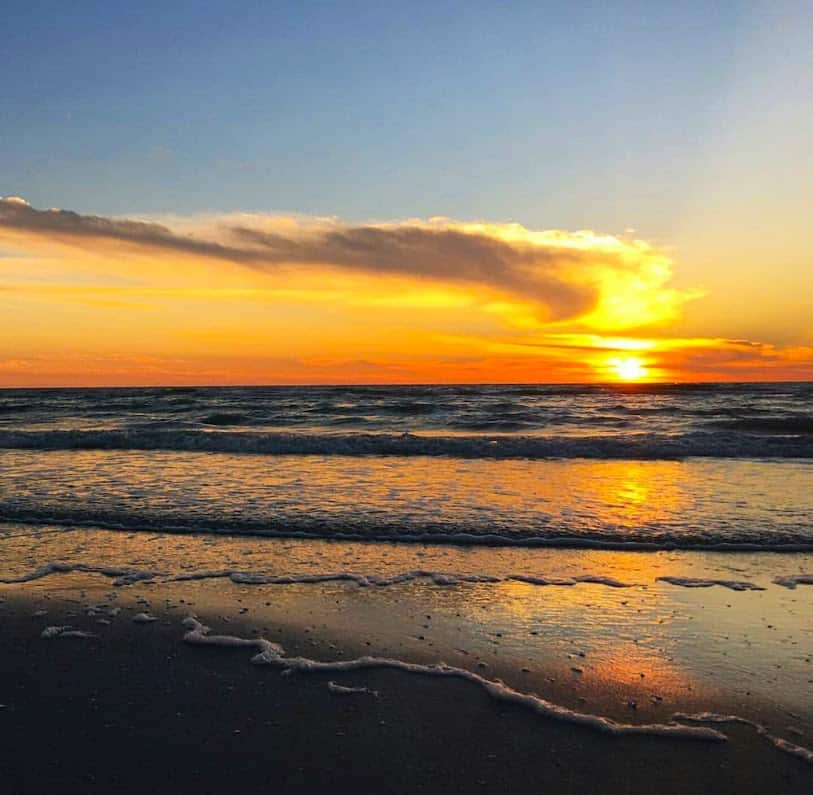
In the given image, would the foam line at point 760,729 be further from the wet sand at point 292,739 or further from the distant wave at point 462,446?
the distant wave at point 462,446

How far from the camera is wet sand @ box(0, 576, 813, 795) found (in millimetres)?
3625

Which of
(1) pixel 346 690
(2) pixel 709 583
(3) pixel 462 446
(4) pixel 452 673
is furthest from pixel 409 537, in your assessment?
(3) pixel 462 446

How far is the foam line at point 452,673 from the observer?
13.6ft

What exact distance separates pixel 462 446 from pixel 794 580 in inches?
528

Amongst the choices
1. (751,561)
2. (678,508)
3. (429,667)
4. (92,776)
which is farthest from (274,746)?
(678,508)

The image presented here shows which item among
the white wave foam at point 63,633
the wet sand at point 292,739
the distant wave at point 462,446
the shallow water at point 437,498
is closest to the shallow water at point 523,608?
the white wave foam at point 63,633

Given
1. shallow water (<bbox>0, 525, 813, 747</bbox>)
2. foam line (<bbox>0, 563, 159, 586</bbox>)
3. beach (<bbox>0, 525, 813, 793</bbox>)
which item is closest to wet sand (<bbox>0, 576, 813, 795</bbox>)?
beach (<bbox>0, 525, 813, 793</bbox>)

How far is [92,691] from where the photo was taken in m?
4.70

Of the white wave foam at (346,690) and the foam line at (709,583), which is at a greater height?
the foam line at (709,583)

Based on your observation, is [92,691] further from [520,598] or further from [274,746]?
[520,598]

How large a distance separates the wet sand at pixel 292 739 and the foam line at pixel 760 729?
0.19 feet

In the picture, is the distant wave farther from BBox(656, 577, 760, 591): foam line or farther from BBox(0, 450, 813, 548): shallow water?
BBox(656, 577, 760, 591): foam line

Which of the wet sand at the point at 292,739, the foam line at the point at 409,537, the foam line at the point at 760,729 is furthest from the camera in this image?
the foam line at the point at 409,537

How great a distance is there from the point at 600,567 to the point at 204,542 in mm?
4726
